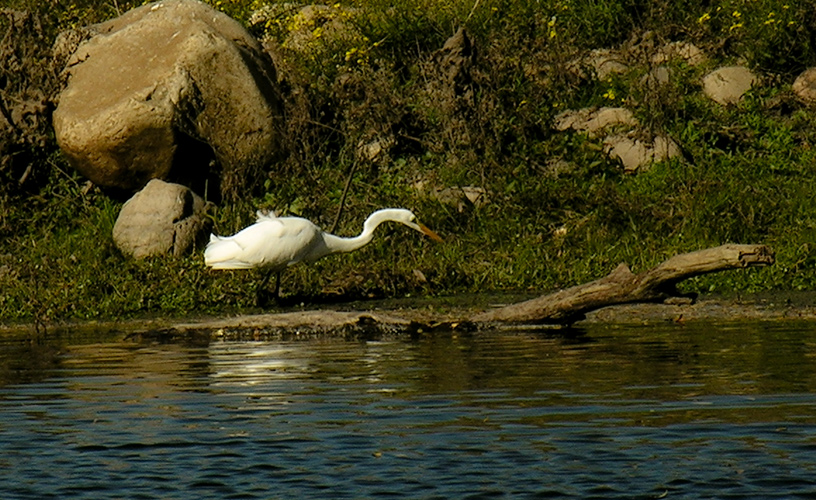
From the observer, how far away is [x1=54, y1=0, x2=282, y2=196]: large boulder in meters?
17.7

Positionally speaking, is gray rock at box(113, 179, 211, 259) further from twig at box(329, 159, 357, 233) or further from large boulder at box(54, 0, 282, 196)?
twig at box(329, 159, 357, 233)

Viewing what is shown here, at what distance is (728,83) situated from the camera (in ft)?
65.0

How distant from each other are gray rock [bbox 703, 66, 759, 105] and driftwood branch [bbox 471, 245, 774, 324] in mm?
8394

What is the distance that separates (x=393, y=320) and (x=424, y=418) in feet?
12.6

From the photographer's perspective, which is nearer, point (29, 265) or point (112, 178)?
point (29, 265)

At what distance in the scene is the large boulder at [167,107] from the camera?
17.7 meters

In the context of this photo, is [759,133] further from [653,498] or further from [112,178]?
[653,498]

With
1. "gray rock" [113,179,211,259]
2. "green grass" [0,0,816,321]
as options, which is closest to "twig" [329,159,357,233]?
"green grass" [0,0,816,321]

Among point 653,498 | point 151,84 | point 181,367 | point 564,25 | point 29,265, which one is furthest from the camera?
point 564,25

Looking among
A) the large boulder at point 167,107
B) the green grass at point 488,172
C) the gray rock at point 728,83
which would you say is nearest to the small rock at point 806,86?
the green grass at point 488,172

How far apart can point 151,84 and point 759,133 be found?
25.4 feet

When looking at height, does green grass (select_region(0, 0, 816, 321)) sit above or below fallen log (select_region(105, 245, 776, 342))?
above

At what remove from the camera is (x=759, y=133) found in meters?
18.8

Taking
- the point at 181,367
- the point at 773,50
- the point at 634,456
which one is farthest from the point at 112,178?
the point at 634,456
